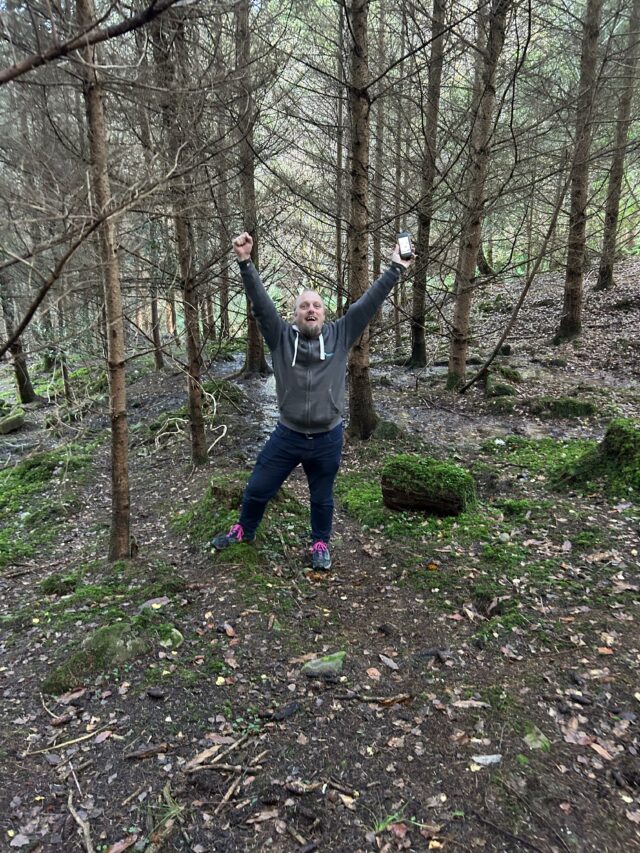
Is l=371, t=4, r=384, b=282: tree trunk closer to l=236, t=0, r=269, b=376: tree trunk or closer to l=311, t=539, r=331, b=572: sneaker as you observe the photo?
l=236, t=0, r=269, b=376: tree trunk

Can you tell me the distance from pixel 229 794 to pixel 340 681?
0.93 meters

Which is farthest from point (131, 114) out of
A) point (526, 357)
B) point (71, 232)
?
point (526, 357)

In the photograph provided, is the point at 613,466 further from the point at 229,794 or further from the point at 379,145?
the point at 379,145

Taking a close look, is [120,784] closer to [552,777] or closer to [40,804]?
[40,804]

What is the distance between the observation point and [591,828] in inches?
87.9

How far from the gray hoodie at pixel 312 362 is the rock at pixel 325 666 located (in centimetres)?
156

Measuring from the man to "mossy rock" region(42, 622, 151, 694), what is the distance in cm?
141

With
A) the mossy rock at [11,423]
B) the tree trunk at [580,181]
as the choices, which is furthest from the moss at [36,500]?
the tree trunk at [580,181]

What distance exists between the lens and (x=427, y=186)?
30.8 ft

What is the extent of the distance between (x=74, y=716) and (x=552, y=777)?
8.41 ft

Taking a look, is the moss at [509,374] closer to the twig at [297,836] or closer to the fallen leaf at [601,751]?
the fallen leaf at [601,751]

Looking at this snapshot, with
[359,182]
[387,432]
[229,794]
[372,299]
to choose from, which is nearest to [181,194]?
[359,182]

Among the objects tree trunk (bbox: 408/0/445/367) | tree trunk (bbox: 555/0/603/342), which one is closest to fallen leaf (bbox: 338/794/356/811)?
tree trunk (bbox: 408/0/445/367)

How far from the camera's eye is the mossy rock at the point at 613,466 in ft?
17.6
